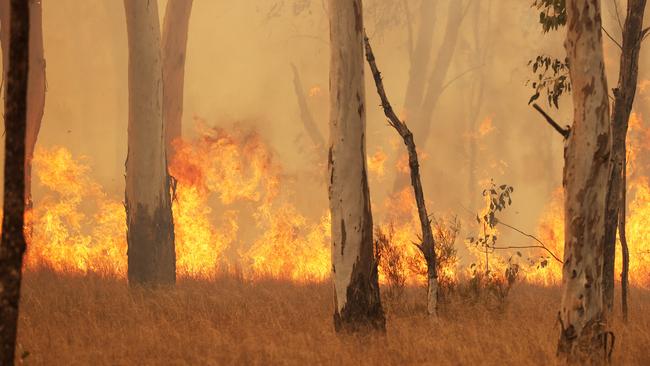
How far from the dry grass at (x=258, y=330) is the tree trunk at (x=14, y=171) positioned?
234cm

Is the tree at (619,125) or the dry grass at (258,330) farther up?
the tree at (619,125)

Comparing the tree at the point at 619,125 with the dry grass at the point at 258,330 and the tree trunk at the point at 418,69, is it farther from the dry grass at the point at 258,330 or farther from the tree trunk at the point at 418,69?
the tree trunk at the point at 418,69

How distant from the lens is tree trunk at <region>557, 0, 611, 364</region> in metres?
8.78

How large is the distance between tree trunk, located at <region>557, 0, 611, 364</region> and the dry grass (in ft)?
1.20

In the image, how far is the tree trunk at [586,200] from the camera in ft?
28.8

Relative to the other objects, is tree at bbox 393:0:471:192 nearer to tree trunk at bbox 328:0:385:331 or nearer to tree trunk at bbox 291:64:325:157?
tree trunk at bbox 291:64:325:157

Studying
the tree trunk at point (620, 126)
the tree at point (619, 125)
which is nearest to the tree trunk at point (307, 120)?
the tree at point (619, 125)

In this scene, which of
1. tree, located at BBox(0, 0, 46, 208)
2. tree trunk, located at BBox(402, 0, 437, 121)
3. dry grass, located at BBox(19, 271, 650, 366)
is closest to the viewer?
dry grass, located at BBox(19, 271, 650, 366)

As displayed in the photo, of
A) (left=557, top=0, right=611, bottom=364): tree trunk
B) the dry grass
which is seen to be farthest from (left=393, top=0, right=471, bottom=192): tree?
(left=557, top=0, right=611, bottom=364): tree trunk

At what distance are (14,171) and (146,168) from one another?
9.46 metres

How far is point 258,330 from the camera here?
1089cm

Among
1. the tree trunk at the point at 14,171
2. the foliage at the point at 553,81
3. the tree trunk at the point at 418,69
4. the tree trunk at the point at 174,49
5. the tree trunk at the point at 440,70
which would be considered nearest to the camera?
the tree trunk at the point at 14,171

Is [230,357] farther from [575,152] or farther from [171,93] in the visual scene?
[171,93]

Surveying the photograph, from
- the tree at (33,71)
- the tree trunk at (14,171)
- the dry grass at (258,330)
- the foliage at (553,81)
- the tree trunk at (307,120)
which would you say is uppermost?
the tree trunk at (307,120)
